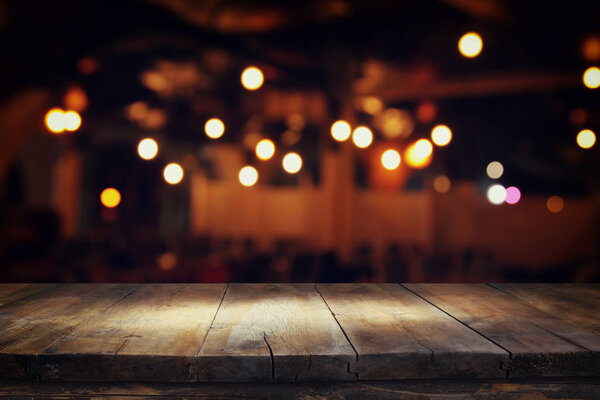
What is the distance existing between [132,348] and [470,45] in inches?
89.8

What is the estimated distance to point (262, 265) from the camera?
8.90 feet

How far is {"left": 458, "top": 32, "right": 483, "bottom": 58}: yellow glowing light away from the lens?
8.92 feet

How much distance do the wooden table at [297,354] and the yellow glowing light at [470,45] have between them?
1.47 meters

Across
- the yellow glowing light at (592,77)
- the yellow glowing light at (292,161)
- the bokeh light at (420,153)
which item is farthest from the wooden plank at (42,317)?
the yellow glowing light at (592,77)

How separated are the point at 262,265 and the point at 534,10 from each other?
199cm

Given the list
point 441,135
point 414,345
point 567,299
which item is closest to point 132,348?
point 414,345

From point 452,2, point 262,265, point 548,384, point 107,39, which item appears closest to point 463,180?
point 452,2

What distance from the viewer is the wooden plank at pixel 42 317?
4.36 ft

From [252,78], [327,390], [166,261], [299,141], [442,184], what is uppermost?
[252,78]

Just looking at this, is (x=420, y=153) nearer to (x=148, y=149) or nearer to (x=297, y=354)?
(x=148, y=149)

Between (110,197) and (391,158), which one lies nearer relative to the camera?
(110,197)

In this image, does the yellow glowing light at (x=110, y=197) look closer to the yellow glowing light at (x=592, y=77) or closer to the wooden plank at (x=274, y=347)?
the wooden plank at (x=274, y=347)

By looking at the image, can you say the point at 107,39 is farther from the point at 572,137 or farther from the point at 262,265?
the point at 572,137

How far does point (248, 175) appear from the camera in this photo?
2.75m
